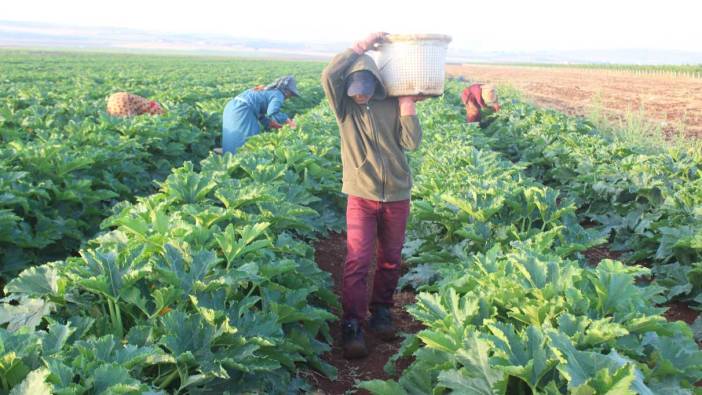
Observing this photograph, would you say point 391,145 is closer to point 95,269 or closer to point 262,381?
point 262,381

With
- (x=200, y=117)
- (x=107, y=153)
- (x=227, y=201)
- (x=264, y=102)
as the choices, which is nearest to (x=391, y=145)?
(x=227, y=201)

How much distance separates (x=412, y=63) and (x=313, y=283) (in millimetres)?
1521

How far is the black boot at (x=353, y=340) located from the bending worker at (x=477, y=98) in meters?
9.23

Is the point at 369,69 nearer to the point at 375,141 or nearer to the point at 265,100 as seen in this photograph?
the point at 375,141

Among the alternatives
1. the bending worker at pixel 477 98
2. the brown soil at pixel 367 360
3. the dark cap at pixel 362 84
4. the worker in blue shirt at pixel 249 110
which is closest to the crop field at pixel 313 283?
the brown soil at pixel 367 360

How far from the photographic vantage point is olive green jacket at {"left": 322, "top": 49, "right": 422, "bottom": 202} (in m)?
3.81

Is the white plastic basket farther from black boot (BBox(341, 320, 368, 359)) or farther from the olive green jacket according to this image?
black boot (BBox(341, 320, 368, 359))

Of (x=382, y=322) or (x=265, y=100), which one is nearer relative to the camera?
(x=382, y=322)

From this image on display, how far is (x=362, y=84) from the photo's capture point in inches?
139

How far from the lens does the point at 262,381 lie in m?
2.79

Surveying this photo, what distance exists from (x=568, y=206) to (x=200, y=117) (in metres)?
8.77

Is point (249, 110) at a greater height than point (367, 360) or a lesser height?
greater

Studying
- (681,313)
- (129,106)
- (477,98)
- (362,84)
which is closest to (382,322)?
(362,84)

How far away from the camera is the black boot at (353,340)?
12.5ft
